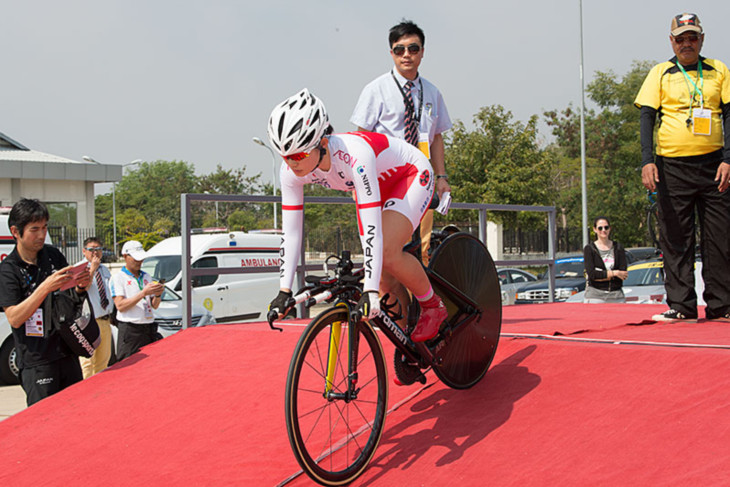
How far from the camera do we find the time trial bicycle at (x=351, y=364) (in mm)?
3295

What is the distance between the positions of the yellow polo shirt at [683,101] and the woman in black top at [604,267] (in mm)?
3536

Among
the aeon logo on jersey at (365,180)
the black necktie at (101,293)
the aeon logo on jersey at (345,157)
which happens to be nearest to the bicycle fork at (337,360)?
the aeon logo on jersey at (365,180)

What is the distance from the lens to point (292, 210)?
370 centimetres

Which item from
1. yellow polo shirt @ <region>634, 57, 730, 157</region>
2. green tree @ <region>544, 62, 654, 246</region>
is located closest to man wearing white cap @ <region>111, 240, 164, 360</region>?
yellow polo shirt @ <region>634, 57, 730, 157</region>

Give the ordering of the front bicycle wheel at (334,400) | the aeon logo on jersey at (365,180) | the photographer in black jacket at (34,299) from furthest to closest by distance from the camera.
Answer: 1. the photographer in black jacket at (34,299)
2. the aeon logo on jersey at (365,180)
3. the front bicycle wheel at (334,400)

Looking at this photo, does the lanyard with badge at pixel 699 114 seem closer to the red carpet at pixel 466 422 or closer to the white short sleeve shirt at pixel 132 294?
the red carpet at pixel 466 422

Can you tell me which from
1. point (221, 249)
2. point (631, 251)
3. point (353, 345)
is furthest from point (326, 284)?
point (631, 251)

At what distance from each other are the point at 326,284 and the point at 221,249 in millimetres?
11903

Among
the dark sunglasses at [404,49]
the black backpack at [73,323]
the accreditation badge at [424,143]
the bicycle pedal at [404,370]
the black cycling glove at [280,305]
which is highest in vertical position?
the dark sunglasses at [404,49]

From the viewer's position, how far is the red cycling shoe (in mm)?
3846

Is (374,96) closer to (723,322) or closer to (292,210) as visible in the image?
(292,210)

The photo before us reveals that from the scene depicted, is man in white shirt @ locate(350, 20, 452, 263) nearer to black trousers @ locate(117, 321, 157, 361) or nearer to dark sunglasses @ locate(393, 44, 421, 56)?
dark sunglasses @ locate(393, 44, 421, 56)

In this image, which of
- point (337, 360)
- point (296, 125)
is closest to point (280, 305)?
point (337, 360)

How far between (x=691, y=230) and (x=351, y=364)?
333 cm
